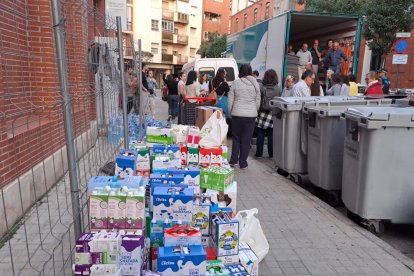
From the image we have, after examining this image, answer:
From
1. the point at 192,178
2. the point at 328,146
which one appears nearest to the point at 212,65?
the point at 328,146

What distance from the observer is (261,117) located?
7668 millimetres

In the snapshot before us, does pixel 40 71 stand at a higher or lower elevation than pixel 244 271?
higher

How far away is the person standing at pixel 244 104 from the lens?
21.0 ft

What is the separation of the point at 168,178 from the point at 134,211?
0.91 meters

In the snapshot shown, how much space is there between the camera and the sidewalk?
342 cm

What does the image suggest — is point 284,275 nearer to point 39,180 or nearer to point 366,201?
point 366,201

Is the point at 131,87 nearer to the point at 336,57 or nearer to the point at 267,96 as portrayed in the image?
the point at 267,96

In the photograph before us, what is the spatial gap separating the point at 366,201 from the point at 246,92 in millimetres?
2980

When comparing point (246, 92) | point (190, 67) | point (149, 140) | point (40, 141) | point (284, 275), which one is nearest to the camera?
point (284, 275)

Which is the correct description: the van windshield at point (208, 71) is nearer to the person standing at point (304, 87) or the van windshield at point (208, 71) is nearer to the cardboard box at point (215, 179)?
the person standing at point (304, 87)

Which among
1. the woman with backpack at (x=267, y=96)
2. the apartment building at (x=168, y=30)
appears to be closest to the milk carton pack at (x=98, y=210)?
the woman with backpack at (x=267, y=96)

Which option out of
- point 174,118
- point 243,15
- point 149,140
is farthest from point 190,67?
point 243,15

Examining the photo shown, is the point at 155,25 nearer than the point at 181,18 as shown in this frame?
Yes

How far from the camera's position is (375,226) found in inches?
166
